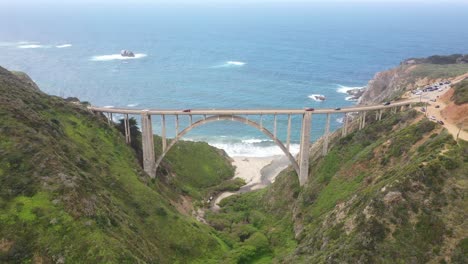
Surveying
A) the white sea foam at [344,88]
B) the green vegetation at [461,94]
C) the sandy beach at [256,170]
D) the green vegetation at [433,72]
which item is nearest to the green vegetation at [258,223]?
the sandy beach at [256,170]

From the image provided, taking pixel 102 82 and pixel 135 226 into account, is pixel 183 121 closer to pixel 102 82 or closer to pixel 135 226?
pixel 102 82

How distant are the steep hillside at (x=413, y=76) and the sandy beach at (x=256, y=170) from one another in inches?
1219

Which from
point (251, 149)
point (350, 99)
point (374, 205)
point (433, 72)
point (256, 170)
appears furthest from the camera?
point (350, 99)

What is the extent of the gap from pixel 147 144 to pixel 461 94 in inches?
2028

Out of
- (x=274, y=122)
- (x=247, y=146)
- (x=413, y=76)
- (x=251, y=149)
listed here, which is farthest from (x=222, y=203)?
(x=413, y=76)

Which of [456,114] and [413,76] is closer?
[456,114]

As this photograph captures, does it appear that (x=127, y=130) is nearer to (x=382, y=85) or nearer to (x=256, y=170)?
(x=256, y=170)

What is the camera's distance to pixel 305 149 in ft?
202

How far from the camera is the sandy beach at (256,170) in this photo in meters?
80.2

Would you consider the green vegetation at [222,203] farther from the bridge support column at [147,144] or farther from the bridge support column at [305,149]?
the bridge support column at [147,144]

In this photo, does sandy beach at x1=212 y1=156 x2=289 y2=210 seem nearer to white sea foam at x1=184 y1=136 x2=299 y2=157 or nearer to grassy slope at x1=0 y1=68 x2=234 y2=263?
white sea foam at x1=184 y1=136 x2=299 y2=157

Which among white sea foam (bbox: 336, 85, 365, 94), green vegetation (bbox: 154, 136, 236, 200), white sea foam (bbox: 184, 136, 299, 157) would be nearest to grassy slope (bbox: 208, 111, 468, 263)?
green vegetation (bbox: 154, 136, 236, 200)

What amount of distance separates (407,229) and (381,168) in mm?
16091

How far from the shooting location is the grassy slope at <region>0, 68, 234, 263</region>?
3500 centimetres
